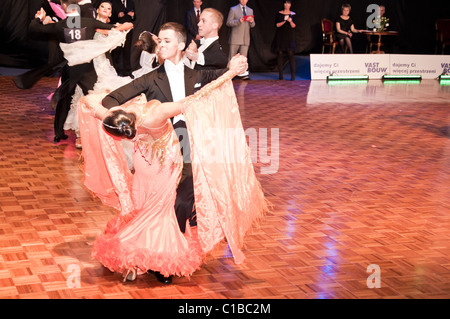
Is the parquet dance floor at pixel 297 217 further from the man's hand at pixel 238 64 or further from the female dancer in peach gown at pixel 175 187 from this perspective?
the man's hand at pixel 238 64

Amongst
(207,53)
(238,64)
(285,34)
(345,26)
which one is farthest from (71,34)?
(345,26)

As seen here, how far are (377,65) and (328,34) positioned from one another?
1440mm

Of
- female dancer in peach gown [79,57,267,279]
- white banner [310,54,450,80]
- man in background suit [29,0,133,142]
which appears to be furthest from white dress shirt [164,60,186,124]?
white banner [310,54,450,80]

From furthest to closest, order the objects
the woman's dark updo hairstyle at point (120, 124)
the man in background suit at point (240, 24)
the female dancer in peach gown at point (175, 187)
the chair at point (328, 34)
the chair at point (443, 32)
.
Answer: the chair at point (443, 32) → the chair at point (328, 34) → the man in background suit at point (240, 24) → the female dancer in peach gown at point (175, 187) → the woman's dark updo hairstyle at point (120, 124)

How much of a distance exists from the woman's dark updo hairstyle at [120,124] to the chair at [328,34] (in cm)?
1215

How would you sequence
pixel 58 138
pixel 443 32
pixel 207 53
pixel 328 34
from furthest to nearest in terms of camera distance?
pixel 443 32, pixel 328 34, pixel 58 138, pixel 207 53

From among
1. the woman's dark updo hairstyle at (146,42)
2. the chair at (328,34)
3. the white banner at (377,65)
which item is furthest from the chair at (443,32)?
the woman's dark updo hairstyle at (146,42)

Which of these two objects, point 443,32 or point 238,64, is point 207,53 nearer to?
point 238,64

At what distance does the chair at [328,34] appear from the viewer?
1489 cm

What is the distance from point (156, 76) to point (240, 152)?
643 millimetres

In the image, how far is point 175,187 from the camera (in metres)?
3.56

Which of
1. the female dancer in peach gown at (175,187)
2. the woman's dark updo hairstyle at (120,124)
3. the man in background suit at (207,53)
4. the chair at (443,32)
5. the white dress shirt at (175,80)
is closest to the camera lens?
the woman's dark updo hairstyle at (120,124)

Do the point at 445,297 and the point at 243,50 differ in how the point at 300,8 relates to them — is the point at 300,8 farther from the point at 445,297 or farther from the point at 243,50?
the point at 445,297

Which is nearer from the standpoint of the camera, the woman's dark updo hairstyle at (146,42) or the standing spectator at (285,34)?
the woman's dark updo hairstyle at (146,42)
